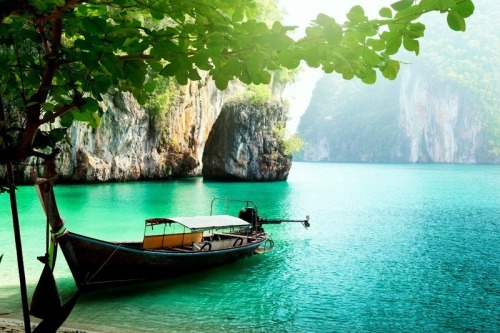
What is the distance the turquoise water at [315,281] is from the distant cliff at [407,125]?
11675 cm

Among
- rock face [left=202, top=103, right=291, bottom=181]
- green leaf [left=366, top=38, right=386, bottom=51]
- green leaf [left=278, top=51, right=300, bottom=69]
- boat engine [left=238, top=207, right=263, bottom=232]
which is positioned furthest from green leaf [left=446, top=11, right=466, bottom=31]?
rock face [left=202, top=103, right=291, bottom=181]

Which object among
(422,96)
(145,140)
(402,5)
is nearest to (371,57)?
(402,5)

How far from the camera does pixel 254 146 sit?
49.6 m

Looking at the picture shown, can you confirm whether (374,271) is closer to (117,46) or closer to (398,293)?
(398,293)

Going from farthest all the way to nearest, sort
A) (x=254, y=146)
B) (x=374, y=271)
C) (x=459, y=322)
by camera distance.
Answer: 1. (x=254, y=146)
2. (x=374, y=271)
3. (x=459, y=322)

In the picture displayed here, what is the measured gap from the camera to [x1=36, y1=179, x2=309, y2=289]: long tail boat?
32.2 ft

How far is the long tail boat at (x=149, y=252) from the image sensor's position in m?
9.80

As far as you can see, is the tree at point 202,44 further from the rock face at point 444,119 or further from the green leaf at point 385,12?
the rock face at point 444,119

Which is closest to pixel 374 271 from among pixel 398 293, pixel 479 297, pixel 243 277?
pixel 398 293

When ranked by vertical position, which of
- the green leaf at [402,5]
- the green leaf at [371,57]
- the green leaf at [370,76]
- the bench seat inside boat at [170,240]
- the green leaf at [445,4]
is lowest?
the bench seat inside boat at [170,240]

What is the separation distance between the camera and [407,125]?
139m

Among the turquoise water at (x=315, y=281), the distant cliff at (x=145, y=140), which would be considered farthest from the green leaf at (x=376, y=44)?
the distant cliff at (x=145, y=140)

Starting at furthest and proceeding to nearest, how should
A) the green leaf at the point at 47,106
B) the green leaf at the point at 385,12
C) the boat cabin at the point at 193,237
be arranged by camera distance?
1. the boat cabin at the point at 193,237
2. the green leaf at the point at 47,106
3. the green leaf at the point at 385,12

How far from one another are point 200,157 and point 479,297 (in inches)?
1773
